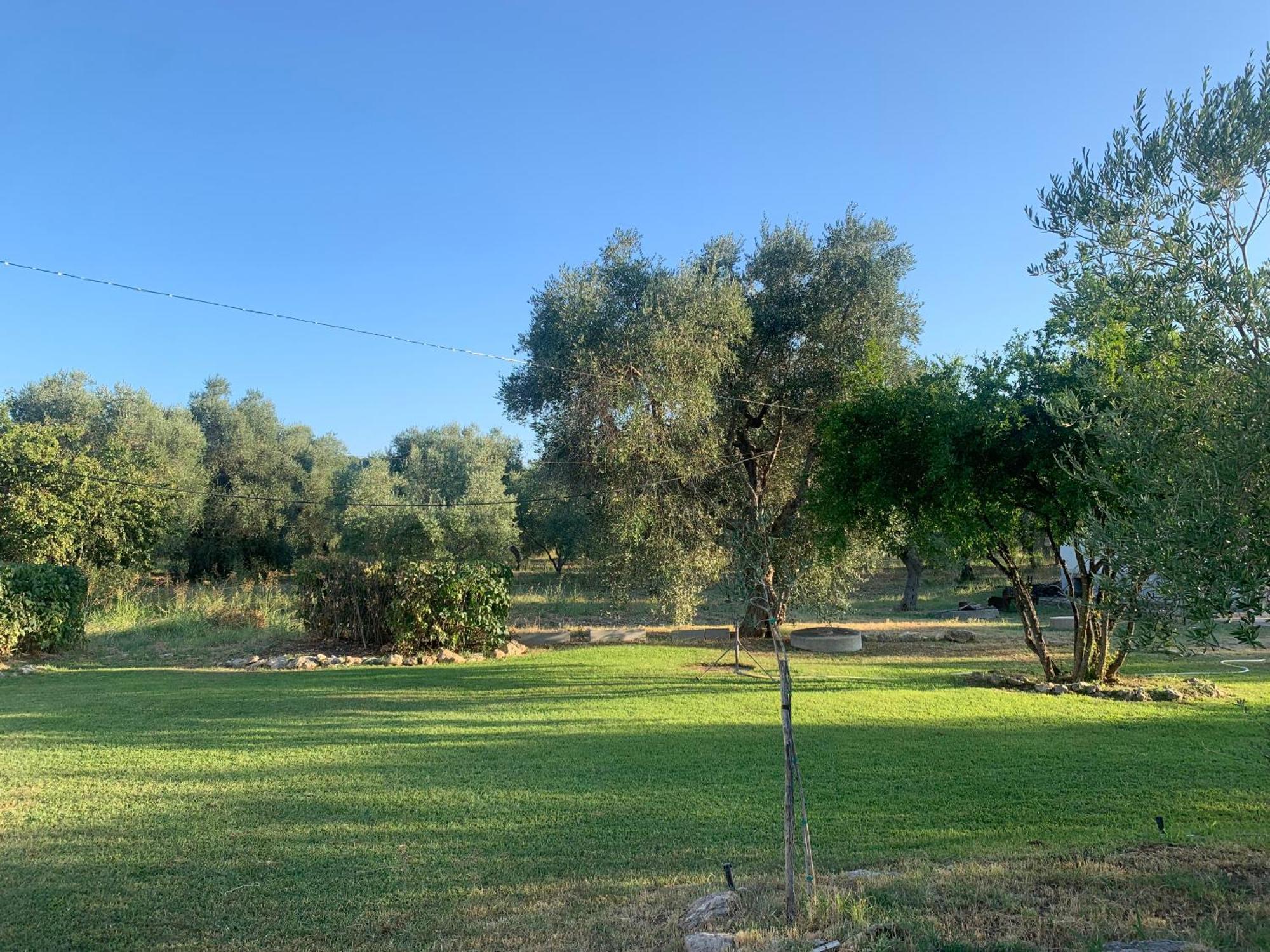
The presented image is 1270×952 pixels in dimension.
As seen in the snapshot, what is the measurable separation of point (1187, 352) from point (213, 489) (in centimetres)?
3330

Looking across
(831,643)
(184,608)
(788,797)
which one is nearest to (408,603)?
(184,608)

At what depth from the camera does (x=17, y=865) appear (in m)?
4.51

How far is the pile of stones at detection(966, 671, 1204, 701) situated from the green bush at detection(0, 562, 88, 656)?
16.7 meters

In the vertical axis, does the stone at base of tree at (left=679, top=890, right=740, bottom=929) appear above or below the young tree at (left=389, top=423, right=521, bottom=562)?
below

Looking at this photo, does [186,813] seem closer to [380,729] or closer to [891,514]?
[380,729]

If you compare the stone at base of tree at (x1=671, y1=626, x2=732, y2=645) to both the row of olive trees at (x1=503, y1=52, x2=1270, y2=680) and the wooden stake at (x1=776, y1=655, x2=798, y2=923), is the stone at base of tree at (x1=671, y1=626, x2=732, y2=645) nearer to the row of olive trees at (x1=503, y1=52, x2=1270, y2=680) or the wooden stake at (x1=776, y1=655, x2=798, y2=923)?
the row of olive trees at (x1=503, y1=52, x2=1270, y2=680)

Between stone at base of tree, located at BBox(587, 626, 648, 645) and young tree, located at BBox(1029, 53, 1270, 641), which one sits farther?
stone at base of tree, located at BBox(587, 626, 648, 645)

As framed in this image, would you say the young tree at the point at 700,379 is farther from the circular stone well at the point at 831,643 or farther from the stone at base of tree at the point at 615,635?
the stone at base of tree at the point at 615,635

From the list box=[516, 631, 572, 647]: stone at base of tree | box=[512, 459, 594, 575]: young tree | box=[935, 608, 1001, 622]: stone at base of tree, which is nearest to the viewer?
box=[512, 459, 594, 575]: young tree

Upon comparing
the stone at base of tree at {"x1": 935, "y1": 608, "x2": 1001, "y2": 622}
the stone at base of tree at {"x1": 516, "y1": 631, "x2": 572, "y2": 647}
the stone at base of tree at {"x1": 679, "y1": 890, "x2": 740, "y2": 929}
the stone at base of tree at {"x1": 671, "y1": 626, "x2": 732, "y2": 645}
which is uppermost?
the stone at base of tree at {"x1": 679, "y1": 890, "x2": 740, "y2": 929}

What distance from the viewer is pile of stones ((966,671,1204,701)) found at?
1069 cm

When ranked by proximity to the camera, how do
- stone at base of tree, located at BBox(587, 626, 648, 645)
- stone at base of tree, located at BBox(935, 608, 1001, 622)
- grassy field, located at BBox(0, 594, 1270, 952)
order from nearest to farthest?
grassy field, located at BBox(0, 594, 1270, 952) < stone at base of tree, located at BBox(587, 626, 648, 645) < stone at base of tree, located at BBox(935, 608, 1001, 622)

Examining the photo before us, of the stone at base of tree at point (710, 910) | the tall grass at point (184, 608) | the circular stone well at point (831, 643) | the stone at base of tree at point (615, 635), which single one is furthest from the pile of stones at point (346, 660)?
the stone at base of tree at point (710, 910)

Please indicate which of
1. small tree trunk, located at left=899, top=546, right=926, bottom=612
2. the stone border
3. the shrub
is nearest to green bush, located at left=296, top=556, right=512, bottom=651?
the shrub
